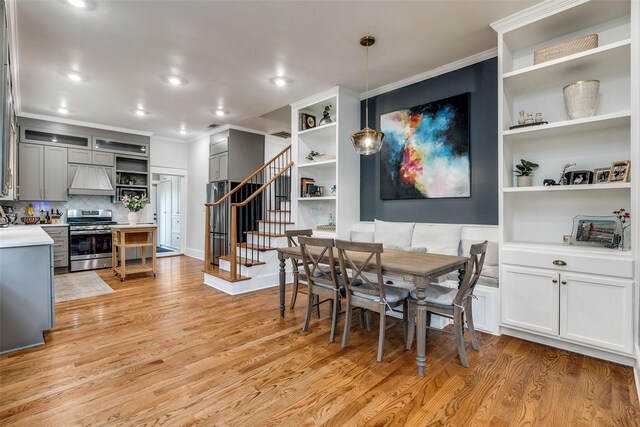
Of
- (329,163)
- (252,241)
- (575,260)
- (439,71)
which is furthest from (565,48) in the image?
(252,241)

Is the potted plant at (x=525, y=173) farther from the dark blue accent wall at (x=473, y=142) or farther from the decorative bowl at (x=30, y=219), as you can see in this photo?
the decorative bowl at (x=30, y=219)

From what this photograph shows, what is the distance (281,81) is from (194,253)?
495 centimetres

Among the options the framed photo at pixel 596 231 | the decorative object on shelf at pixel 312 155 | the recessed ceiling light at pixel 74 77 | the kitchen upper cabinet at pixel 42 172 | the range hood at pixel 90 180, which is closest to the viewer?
the framed photo at pixel 596 231

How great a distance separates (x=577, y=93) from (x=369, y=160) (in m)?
2.46

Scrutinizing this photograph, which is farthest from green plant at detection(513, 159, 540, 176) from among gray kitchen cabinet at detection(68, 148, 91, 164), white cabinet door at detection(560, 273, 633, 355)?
gray kitchen cabinet at detection(68, 148, 91, 164)

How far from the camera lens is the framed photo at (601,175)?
262 cm

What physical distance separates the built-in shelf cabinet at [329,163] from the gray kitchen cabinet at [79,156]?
425cm

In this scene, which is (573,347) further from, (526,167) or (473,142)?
(473,142)

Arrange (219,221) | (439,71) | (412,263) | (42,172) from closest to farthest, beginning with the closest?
(412,263) → (439,71) → (42,172) → (219,221)

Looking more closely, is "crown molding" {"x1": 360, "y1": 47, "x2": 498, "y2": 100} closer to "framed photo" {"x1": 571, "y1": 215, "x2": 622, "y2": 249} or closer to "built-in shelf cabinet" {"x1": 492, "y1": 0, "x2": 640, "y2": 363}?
"built-in shelf cabinet" {"x1": 492, "y1": 0, "x2": 640, "y2": 363}

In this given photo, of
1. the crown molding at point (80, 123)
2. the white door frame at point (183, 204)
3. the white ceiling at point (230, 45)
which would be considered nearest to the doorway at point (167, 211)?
the white door frame at point (183, 204)

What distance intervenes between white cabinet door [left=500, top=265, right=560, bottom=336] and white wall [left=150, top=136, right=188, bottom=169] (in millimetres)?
7279

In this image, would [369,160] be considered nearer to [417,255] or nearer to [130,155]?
[417,255]

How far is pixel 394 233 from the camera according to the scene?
390 cm
